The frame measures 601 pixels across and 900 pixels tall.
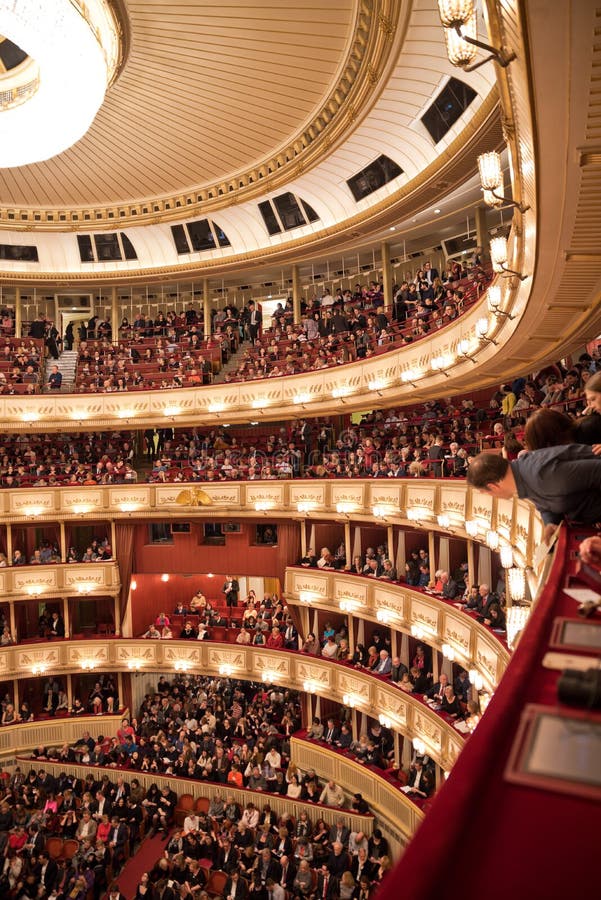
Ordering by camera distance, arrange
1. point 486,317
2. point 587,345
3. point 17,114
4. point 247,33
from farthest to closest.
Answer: point 17,114 < point 247,33 < point 587,345 < point 486,317

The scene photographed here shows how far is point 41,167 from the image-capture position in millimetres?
17531

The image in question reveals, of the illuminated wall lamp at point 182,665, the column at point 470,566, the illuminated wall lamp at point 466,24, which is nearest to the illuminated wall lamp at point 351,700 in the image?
the column at point 470,566

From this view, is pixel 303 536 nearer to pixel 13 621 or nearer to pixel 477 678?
pixel 477 678

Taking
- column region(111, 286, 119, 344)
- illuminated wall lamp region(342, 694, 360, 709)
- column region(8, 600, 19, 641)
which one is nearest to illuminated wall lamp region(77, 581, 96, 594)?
column region(8, 600, 19, 641)

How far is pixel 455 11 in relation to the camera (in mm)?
3465

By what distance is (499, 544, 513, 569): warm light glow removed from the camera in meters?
8.00

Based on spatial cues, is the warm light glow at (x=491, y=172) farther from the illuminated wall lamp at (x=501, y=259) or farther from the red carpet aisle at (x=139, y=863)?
the red carpet aisle at (x=139, y=863)

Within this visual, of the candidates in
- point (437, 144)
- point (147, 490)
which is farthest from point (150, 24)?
point (147, 490)

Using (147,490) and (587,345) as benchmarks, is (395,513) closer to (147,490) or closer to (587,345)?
(587,345)

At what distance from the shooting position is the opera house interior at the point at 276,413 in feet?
24.8

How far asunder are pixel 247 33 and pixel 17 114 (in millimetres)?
6913

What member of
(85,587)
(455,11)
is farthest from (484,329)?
(85,587)

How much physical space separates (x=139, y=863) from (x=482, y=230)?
16.5 meters

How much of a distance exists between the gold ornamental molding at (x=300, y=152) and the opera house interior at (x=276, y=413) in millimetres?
91
